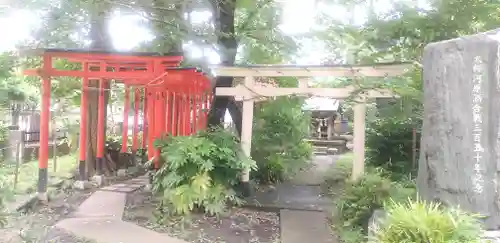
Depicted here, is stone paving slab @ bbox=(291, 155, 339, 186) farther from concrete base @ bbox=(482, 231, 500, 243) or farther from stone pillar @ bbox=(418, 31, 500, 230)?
concrete base @ bbox=(482, 231, 500, 243)

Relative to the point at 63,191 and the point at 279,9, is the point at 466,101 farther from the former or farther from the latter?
the point at 63,191

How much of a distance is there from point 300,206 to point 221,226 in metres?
2.23

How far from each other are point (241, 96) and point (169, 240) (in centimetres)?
384

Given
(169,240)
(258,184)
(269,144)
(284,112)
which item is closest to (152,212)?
(169,240)

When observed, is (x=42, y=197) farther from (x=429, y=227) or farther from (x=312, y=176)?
(x=429, y=227)

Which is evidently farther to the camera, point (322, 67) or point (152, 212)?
point (322, 67)

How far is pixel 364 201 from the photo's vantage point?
287 inches

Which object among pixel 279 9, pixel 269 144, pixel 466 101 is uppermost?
pixel 279 9

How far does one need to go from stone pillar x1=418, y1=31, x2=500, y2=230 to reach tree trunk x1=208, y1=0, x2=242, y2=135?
18.9ft

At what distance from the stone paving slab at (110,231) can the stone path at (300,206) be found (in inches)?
83.1

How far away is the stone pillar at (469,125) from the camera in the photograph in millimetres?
4699

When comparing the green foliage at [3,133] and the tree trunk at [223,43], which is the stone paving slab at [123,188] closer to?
the tree trunk at [223,43]

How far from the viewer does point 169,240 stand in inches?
283

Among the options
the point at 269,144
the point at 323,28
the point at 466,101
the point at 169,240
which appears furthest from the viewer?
the point at 269,144
